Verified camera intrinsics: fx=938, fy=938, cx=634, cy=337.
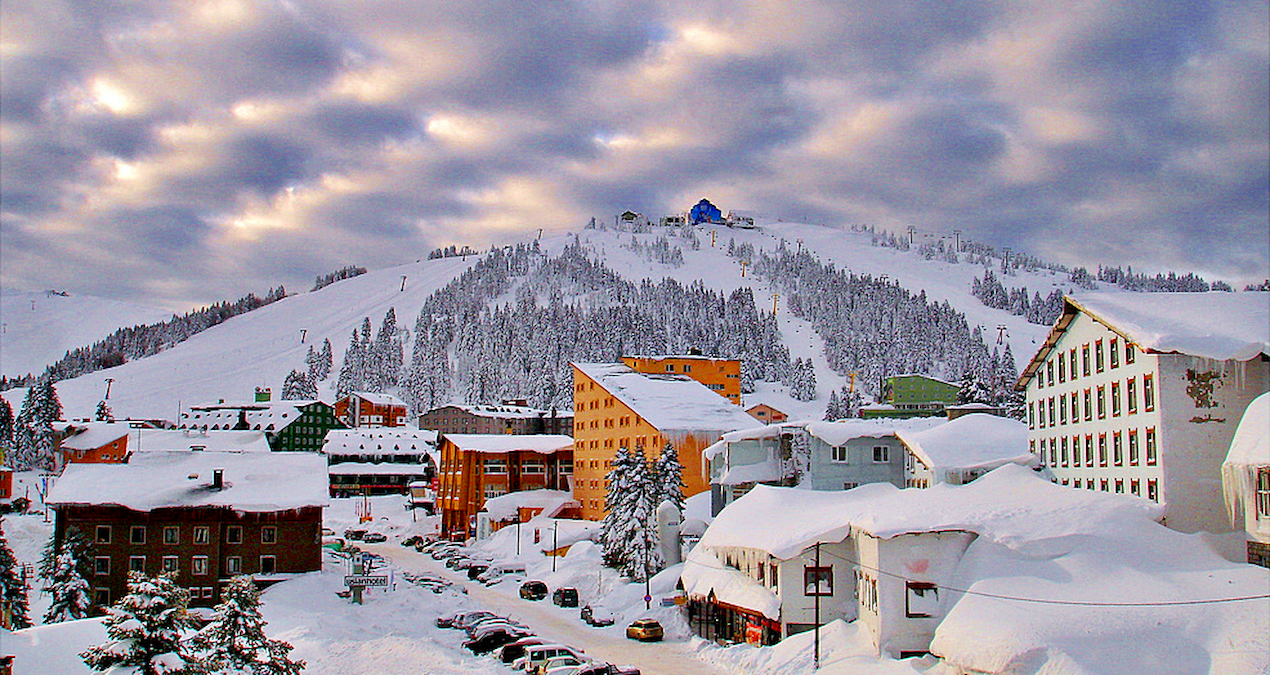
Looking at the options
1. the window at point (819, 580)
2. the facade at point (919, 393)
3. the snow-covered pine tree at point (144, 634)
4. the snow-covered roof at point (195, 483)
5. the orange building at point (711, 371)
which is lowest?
the window at point (819, 580)

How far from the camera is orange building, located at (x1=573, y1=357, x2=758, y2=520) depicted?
262 ft

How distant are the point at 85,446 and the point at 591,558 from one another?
89277 mm

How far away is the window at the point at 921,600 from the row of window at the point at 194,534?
39.0m

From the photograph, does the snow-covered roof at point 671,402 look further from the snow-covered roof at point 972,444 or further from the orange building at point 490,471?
the snow-covered roof at point 972,444

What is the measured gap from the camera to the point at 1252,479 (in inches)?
1478

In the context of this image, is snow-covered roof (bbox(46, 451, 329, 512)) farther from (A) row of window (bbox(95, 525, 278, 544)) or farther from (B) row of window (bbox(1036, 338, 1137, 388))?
(B) row of window (bbox(1036, 338, 1137, 388))

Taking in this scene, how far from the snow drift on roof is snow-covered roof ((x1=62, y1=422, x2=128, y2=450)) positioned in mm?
122134

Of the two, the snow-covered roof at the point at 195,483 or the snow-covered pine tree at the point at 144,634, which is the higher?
the snow-covered roof at the point at 195,483

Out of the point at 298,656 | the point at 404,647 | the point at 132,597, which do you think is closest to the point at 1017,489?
the point at 404,647

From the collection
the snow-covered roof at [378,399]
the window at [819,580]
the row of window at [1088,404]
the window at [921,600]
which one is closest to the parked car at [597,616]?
the window at [819,580]

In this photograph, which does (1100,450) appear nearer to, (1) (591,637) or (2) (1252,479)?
(2) (1252,479)

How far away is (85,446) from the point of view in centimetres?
12325

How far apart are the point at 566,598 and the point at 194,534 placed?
23130mm

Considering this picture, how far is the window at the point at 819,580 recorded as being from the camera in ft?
145
